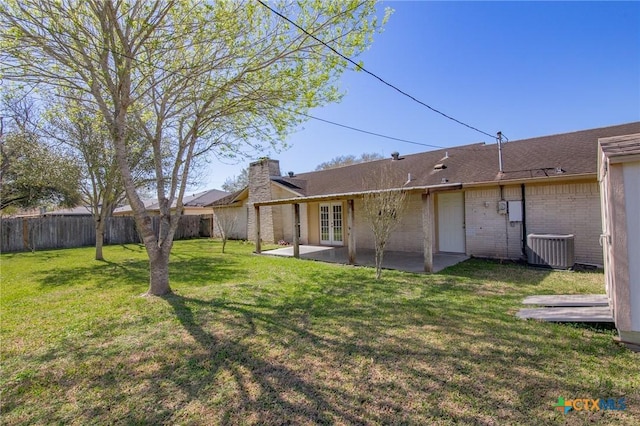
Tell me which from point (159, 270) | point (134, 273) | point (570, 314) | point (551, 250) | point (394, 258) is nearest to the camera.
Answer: point (570, 314)

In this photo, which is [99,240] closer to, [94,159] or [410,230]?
[94,159]

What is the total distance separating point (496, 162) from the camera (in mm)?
10961

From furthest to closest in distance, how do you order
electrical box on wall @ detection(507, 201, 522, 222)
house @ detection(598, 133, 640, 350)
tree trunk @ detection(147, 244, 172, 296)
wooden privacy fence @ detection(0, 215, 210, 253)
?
wooden privacy fence @ detection(0, 215, 210, 253)
electrical box on wall @ detection(507, 201, 522, 222)
tree trunk @ detection(147, 244, 172, 296)
house @ detection(598, 133, 640, 350)

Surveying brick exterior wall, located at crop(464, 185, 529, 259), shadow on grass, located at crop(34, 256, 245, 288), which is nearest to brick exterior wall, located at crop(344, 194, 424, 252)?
brick exterior wall, located at crop(464, 185, 529, 259)

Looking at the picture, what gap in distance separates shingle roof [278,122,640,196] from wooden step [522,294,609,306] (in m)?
4.38

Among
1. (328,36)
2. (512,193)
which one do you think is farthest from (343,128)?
(512,193)

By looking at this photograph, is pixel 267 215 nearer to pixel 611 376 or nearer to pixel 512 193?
pixel 512 193

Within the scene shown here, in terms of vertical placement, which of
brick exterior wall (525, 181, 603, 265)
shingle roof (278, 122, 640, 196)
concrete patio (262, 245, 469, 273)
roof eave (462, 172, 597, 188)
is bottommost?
concrete patio (262, 245, 469, 273)

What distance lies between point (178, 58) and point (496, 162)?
34.2 ft

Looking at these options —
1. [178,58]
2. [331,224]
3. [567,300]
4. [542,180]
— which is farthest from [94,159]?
[542,180]

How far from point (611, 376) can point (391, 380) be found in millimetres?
2174

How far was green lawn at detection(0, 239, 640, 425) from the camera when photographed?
264cm

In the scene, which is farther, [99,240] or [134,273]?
[99,240]

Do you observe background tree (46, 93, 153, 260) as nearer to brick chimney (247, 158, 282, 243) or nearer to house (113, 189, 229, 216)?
brick chimney (247, 158, 282, 243)
